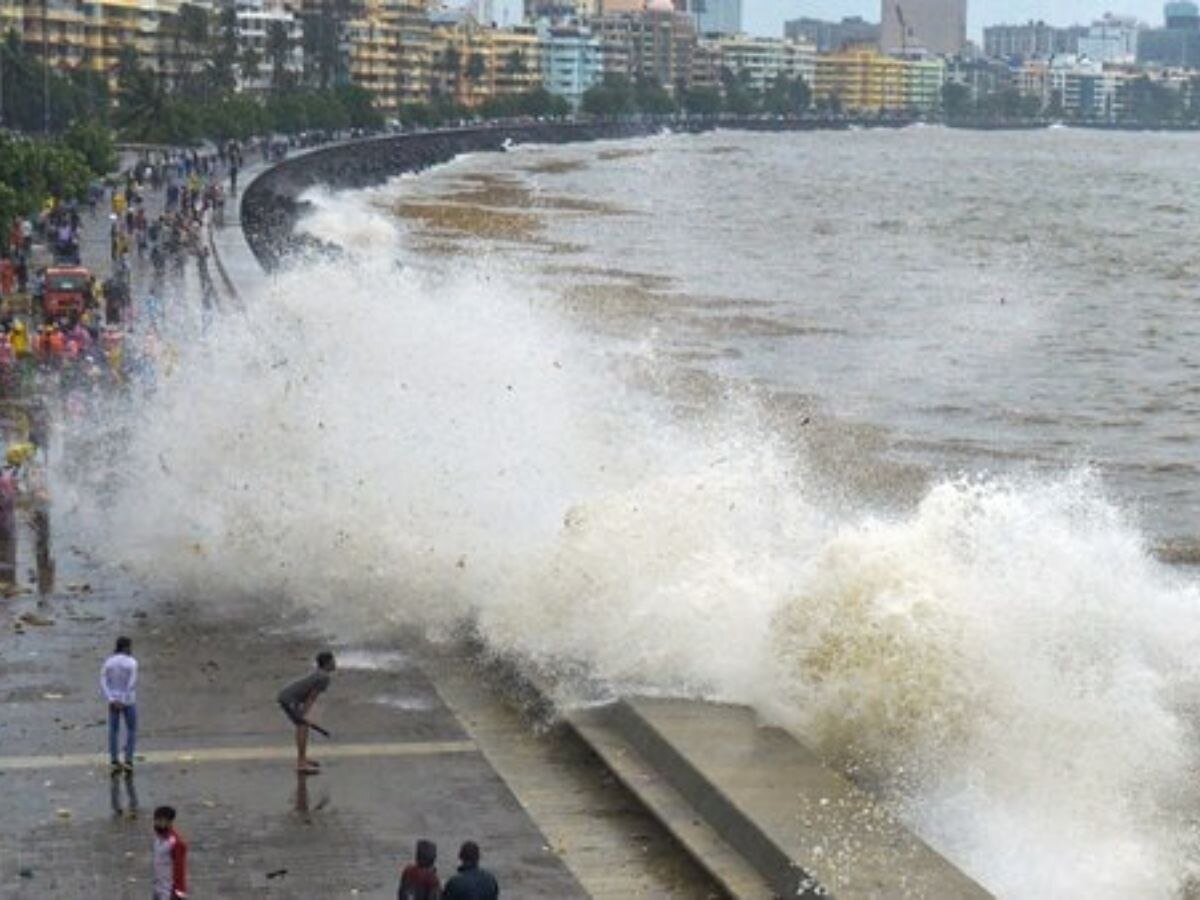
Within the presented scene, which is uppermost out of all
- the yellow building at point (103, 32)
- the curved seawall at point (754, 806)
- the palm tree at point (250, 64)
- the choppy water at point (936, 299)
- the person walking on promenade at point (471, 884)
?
the yellow building at point (103, 32)

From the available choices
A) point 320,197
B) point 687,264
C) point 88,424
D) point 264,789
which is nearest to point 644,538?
point 264,789

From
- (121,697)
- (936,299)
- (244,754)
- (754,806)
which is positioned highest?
(121,697)

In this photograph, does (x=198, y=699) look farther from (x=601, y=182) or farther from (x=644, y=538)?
(x=601, y=182)

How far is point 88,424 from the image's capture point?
24547 millimetres

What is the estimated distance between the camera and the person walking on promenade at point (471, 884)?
9914 mm

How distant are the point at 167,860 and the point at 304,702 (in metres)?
2.57

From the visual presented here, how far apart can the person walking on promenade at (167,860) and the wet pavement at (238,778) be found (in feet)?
1.51

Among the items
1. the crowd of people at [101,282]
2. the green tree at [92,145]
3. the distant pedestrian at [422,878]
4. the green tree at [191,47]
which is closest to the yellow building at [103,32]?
the green tree at [191,47]

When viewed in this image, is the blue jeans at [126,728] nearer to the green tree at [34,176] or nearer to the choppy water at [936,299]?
the choppy water at [936,299]

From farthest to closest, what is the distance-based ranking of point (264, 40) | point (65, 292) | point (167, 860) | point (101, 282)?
1. point (264, 40)
2. point (101, 282)
3. point (65, 292)
4. point (167, 860)

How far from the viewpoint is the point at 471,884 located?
994cm

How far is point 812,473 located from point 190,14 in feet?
376

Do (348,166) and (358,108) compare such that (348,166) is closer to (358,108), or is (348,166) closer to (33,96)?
(33,96)

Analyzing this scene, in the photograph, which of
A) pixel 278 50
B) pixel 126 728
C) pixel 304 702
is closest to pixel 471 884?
pixel 304 702
